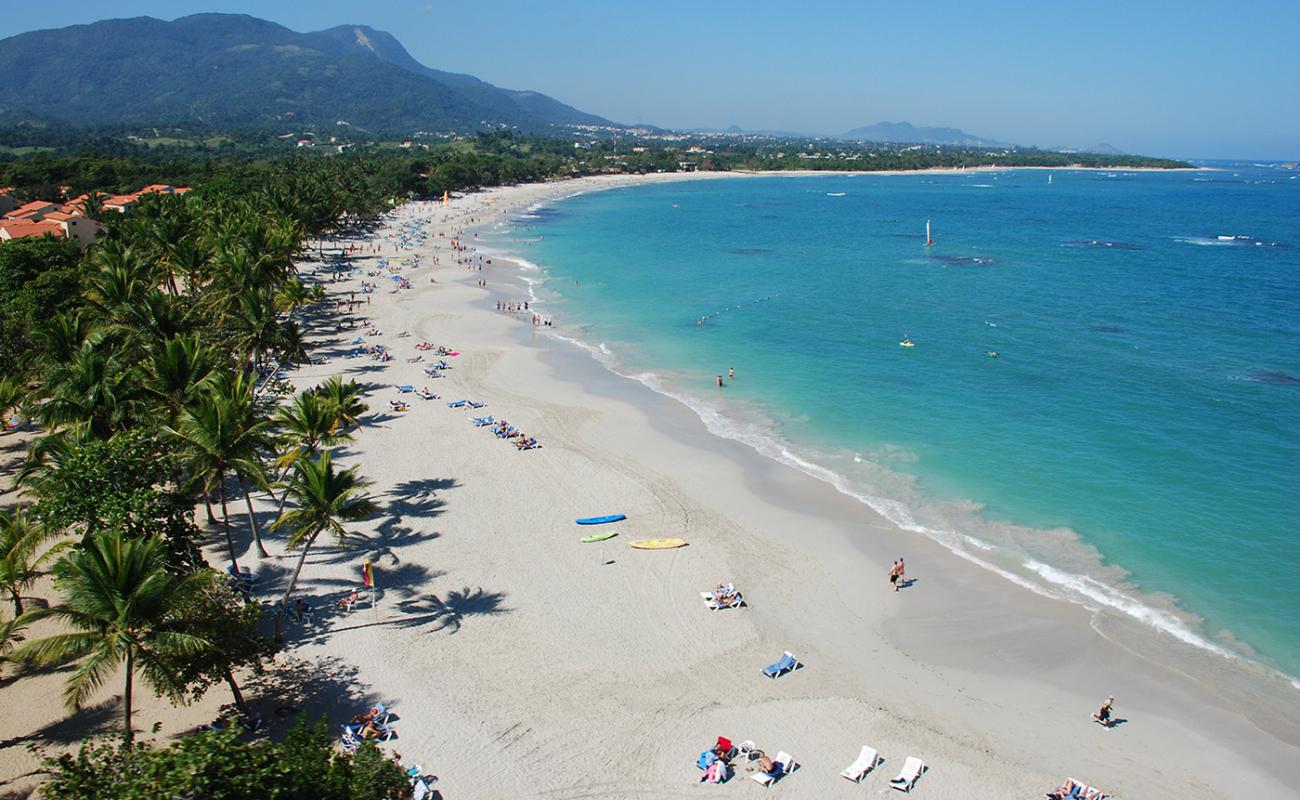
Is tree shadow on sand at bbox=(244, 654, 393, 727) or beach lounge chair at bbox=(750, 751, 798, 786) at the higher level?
tree shadow on sand at bbox=(244, 654, 393, 727)

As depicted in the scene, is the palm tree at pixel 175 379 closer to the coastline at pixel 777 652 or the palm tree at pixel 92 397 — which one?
the palm tree at pixel 92 397

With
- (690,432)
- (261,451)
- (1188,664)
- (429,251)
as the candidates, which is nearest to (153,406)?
(261,451)

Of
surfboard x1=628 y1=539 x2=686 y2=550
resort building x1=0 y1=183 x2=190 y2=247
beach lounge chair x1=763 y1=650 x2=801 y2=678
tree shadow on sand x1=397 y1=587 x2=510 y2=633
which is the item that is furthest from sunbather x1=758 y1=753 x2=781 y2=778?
resort building x1=0 y1=183 x2=190 y2=247

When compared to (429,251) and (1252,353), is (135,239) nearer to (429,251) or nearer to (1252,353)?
(429,251)

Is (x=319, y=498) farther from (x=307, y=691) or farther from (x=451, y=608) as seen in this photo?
(x=451, y=608)

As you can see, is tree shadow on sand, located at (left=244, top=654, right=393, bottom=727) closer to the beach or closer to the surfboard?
the beach

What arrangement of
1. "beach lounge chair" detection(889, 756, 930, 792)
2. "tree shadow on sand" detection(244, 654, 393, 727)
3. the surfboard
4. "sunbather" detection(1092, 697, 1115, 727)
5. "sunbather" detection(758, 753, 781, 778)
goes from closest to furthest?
"beach lounge chair" detection(889, 756, 930, 792) < "sunbather" detection(758, 753, 781, 778) < "tree shadow on sand" detection(244, 654, 393, 727) < "sunbather" detection(1092, 697, 1115, 727) < the surfboard

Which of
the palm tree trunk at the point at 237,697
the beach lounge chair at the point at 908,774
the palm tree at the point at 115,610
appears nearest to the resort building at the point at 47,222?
the palm tree trunk at the point at 237,697
